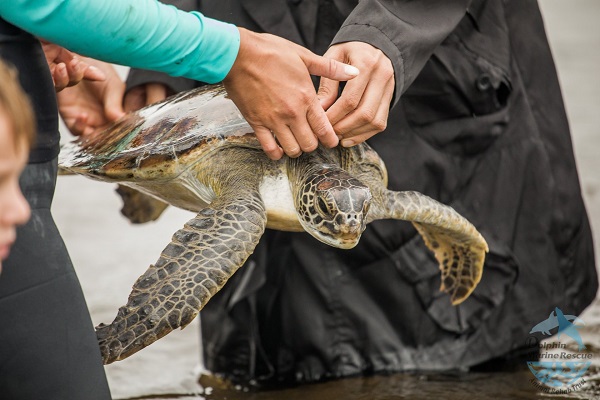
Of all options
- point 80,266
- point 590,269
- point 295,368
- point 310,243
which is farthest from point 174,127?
point 80,266

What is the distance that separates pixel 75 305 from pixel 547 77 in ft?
6.40

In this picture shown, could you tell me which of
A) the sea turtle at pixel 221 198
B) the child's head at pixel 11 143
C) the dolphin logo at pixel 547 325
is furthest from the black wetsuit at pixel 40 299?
the dolphin logo at pixel 547 325

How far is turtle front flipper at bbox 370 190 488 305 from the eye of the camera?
2535 mm

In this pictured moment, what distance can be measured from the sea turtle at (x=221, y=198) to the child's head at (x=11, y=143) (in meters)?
0.72

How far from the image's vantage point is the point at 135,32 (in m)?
1.68

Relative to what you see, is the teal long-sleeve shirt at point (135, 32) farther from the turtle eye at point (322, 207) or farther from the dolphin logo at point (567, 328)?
the dolphin logo at point (567, 328)

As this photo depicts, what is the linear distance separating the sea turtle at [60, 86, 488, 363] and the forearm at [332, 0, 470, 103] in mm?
340

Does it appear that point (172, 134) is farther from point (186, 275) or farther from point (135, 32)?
point (135, 32)

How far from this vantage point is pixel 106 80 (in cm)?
297

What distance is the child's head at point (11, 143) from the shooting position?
1.22 meters

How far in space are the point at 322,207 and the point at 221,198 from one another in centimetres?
29

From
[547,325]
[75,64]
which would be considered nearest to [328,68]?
[75,64]

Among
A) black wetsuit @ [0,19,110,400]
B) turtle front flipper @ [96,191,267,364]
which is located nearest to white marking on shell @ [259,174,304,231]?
turtle front flipper @ [96,191,267,364]

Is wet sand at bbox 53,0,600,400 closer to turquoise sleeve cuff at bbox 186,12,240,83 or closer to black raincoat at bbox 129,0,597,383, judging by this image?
black raincoat at bbox 129,0,597,383
